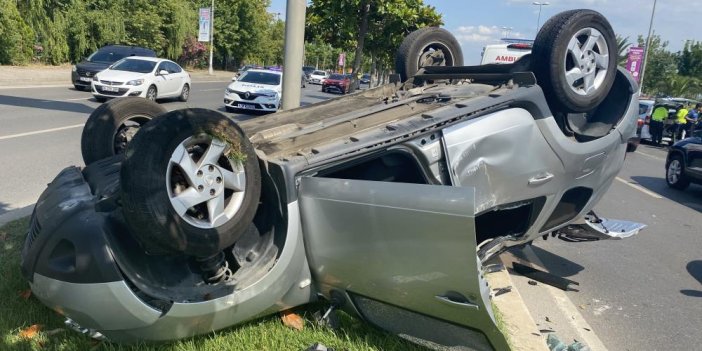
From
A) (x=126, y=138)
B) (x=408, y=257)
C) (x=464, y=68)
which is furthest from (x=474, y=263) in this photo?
(x=126, y=138)

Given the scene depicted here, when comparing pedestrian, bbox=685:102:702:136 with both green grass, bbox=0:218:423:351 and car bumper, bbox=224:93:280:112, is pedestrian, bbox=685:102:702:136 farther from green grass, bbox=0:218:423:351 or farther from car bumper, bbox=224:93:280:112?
green grass, bbox=0:218:423:351

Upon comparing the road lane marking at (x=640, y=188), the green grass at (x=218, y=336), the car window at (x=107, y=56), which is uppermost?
the car window at (x=107, y=56)

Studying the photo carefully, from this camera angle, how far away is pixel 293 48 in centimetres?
615

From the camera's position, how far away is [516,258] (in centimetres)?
564

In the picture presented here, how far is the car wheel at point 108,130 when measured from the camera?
3.98m

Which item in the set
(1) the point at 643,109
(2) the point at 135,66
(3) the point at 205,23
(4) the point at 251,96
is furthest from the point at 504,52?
(3) the point at 205,23

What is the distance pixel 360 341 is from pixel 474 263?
88 centimetres

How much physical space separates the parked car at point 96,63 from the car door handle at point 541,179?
Result: 18017 millimetres

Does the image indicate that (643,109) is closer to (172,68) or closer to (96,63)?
(172,68)

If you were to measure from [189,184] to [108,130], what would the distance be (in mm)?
1621

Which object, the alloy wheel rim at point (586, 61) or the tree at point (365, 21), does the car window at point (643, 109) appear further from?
the alloy wheel rim at point (586, 61)

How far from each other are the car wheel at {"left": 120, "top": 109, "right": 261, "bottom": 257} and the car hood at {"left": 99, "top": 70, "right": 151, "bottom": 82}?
47.8 ft

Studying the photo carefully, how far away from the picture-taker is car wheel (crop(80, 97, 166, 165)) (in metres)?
3.98

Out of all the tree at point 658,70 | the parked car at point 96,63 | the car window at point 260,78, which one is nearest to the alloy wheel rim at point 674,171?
the car window at point 260,78
